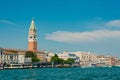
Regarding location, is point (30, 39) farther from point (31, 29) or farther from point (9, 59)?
point (9, 59)

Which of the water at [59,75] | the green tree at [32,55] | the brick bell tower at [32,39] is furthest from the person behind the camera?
the brick bell tower at [32,39]

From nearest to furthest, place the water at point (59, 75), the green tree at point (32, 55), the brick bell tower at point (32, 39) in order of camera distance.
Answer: the water at point (59, 75)
the green tree at point (32, 55)
the brick bell tower at point (32, 39)

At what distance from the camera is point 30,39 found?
174875 mm

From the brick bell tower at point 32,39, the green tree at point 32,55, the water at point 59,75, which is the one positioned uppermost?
the brick bell tower at point 32,39

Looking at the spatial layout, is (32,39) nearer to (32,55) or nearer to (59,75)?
(32,55)

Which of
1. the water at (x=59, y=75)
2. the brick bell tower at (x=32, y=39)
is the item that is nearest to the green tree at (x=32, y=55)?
the brick bell tower at (x=32, y=39)

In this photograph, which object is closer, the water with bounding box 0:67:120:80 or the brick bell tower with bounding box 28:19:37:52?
the water with bounding box 0:67:120:80

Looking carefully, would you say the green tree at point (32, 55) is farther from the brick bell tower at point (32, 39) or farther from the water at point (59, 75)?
the water at point (59, 75)

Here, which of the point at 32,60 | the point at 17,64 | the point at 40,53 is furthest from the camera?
the point at 40,53

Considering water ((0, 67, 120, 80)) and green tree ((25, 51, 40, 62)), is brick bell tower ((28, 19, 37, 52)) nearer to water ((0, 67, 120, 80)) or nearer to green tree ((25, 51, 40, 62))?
green tree ((25, 51, 40, 62))

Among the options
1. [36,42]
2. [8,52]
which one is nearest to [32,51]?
[36,42]

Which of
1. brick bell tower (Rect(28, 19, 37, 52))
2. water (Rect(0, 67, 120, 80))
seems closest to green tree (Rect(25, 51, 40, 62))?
brick bell tower (Rect(28, 19, 37, 52))

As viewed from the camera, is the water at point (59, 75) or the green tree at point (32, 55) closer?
the water at point (59, 75)

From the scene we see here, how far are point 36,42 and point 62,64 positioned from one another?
17302mm
